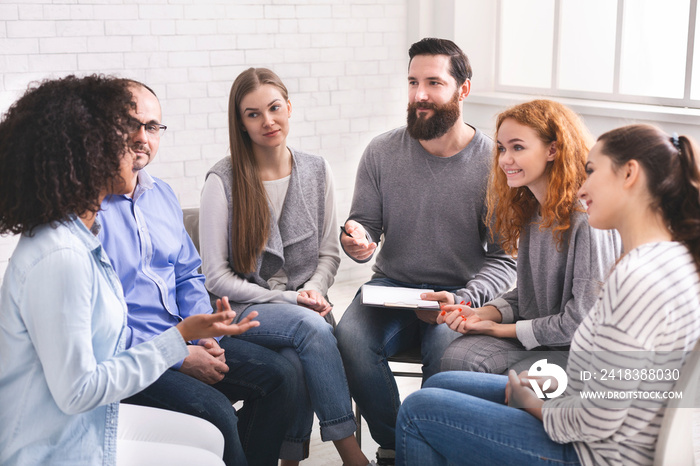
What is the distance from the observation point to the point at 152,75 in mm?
4238

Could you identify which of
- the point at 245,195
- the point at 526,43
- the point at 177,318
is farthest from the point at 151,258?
the point at 526,43

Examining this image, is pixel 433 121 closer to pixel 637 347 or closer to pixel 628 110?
pixel 637 347

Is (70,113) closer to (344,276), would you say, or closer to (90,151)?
(90,151)

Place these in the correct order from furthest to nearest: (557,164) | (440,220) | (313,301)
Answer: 1. (440,220)
2. (313,301)
3. (557,164)

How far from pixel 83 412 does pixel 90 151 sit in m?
0.53

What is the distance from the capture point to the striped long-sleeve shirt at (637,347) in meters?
1.41

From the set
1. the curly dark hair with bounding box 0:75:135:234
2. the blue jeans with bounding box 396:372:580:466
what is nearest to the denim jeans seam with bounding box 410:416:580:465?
the blue jeans with bounding box 396:372:580:466

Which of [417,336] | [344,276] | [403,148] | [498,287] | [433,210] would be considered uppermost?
[403,148]

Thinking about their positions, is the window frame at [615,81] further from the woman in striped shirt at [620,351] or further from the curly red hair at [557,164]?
the woman in striped shirt at [620,351]

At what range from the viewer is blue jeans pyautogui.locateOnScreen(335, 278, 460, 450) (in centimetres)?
241

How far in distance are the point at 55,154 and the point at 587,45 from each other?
4.04m

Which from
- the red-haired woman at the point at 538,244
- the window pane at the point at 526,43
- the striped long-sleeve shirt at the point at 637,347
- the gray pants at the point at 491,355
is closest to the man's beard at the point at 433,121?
the red-haired woman at the point at 538,244

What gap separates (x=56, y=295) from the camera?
1409 mm

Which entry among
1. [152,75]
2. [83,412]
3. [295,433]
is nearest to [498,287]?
[295,433]
